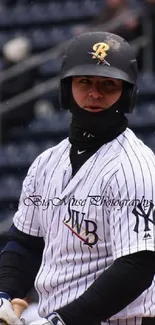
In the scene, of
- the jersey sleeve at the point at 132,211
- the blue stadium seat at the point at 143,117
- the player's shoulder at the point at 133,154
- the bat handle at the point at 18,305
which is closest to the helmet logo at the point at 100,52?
the player's shoulder at the point at 133,154

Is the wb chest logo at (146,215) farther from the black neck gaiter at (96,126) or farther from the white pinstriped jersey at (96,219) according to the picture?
the black neck gaiter at (96,126)

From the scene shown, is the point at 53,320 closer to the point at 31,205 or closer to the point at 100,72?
the point at 31,205

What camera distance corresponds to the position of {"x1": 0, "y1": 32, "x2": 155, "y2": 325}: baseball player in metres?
3.33

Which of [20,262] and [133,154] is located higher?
[133,154]

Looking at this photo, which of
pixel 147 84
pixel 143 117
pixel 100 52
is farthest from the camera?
pixel 147 84

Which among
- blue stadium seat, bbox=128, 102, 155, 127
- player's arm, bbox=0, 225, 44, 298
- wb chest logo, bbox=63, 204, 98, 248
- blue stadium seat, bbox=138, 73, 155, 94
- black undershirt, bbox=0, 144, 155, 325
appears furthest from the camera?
blue stadium seat, bbox=138, 73, 155, 94

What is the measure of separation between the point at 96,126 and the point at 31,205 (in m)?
0.37

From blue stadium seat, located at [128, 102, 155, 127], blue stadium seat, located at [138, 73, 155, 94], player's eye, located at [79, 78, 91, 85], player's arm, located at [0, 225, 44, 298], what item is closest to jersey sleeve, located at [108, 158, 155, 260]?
player's eye, located at [79, 78, 91, 85]

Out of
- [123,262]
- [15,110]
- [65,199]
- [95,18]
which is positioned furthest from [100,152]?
[95,18]

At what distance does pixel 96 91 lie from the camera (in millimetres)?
3496

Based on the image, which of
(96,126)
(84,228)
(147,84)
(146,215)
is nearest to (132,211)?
(146,215)

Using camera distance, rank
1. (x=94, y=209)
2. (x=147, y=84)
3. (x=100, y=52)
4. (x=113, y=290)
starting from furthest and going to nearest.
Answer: (x=147, y=84) < (x=100, y=52) < (x=94, y=209) < (x=113, y=290)

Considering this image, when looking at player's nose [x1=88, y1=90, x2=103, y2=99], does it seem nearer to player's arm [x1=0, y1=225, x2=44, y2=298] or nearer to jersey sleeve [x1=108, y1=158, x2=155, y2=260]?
jersey sleeve [x1=108, y1=158, x2=155, y2=260]

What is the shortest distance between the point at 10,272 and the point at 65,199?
355mm
